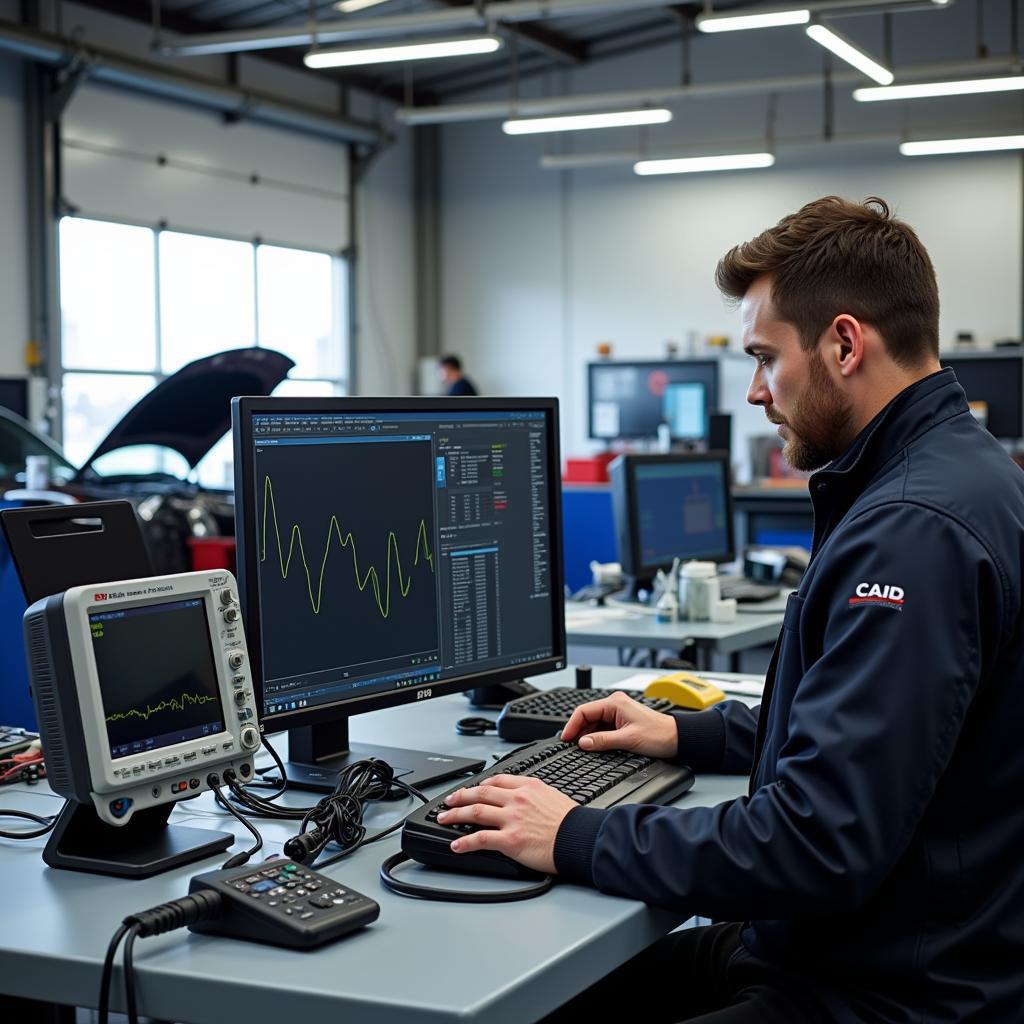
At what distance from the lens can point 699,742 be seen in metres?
1.67

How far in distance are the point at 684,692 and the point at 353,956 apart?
3.24 feet

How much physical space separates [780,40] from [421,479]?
8.78 m

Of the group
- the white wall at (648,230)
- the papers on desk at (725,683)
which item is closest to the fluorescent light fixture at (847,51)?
the white wall at (648,230)

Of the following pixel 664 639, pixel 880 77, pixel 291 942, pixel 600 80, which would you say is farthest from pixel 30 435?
pixel 600 80

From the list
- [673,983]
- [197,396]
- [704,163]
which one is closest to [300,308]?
[704,163]

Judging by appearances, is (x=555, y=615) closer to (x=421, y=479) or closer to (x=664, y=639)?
(x=421, y=479)

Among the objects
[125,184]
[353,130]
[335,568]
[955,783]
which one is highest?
[353,130]

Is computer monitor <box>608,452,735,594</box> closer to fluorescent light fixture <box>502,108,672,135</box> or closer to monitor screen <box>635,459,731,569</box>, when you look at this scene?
monitor screen <box>635,459,731,569</box>

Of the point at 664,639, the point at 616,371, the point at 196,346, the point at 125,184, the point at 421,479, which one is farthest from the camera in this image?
the point at 616,371

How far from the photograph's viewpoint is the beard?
140 centimetres

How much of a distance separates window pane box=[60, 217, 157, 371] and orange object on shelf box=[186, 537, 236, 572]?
13.6 ft

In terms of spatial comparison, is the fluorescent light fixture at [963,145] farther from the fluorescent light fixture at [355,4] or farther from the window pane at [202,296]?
the window pane at [202,296]

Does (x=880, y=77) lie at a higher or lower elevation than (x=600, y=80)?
lower

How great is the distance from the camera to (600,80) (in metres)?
10.3
